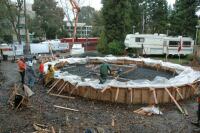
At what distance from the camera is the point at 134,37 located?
34344 mm

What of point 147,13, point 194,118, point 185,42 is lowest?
point 194,118

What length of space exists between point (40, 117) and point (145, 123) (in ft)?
14.0

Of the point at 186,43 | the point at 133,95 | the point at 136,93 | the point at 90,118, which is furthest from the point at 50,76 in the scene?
the point at 186,43

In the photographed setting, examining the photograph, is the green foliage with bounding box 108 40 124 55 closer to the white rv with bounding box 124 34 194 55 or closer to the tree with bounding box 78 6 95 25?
the white rv with bounding box 124 34 194 55

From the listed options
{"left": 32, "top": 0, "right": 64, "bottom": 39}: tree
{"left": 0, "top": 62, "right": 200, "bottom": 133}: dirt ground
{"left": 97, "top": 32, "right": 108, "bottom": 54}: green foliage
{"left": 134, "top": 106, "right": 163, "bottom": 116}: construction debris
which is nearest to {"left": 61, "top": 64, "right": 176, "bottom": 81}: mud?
{"left": 0, "top": 62, "right": 200, "bottom": 133}: dirt ground

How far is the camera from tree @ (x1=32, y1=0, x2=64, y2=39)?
56162 mm

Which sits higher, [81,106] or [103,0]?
[103,0]

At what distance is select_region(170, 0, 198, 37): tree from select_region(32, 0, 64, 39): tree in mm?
28013

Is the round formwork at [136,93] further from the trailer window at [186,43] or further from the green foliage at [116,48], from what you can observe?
the green foliage at [116,48]

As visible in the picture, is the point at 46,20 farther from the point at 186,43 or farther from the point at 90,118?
the point at 90,118

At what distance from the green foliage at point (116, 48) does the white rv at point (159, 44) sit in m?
2.03

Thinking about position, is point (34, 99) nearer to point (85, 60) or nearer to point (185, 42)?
point (85, 60)

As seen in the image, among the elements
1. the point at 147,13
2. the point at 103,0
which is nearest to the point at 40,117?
the point at 103,0

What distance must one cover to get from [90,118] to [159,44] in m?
23.5
